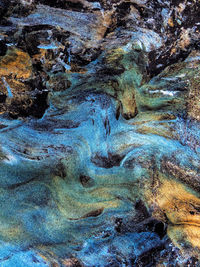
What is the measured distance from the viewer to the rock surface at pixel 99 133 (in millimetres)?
1619

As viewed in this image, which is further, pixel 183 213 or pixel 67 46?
pixel 67 46

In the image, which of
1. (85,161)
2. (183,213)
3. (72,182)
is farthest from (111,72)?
(183,213)

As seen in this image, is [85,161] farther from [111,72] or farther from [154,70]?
[154,70]

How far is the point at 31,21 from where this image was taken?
1.76 metres

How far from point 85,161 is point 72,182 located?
214 millimetres

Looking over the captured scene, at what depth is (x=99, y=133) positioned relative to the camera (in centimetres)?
171

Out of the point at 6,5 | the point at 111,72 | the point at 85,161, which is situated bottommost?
the point at 85,161

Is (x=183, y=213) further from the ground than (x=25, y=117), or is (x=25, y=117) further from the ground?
(x=25, y=117)

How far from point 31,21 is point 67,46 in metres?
0.39

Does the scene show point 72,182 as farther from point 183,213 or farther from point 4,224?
point 183,213

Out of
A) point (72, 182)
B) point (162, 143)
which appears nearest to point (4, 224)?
point (72, 182)

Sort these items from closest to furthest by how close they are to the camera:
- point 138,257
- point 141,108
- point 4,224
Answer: point 4,224, point 138,257, point 141,108

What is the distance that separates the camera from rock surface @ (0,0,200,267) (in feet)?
5.31

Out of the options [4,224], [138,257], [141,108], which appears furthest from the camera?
[141,108]
